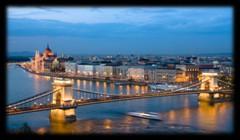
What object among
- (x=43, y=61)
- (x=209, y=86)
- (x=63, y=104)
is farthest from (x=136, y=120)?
(x=43, y=61)

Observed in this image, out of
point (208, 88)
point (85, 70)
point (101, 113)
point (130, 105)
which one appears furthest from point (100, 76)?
point (101, 113)

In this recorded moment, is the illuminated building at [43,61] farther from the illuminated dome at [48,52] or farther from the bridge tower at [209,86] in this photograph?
the bridge tower at [209,86]

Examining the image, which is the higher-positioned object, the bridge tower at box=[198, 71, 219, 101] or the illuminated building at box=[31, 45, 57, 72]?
the illuminated building at box=[31, 45, 57, 72]

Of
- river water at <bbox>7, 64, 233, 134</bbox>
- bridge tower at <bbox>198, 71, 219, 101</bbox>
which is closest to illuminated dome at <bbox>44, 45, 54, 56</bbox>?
bridge tower at <bbox>198, 71, 219, 101</bbox>

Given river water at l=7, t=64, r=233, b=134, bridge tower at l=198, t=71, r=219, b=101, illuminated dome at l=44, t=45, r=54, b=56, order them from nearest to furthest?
river water at l=7, t=64, r=233, b=134, bridge tower at l=198, t=71, r=219, b=101, illuminated dome at l=44, t=45, r=54, b=56

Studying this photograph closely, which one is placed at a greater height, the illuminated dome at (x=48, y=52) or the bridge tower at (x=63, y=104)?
the illuminated dome at (x=48, y=52)

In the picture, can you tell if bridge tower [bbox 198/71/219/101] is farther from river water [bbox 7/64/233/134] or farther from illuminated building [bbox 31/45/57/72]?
illuminated building [bbox 31/45/57/72]

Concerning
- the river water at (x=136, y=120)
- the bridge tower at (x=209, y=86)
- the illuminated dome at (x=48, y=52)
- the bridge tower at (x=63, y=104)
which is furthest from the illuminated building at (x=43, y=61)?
the bridge tower at (x=63, y=104)

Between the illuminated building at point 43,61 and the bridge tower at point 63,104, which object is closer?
the bridge tower at point 63,104
